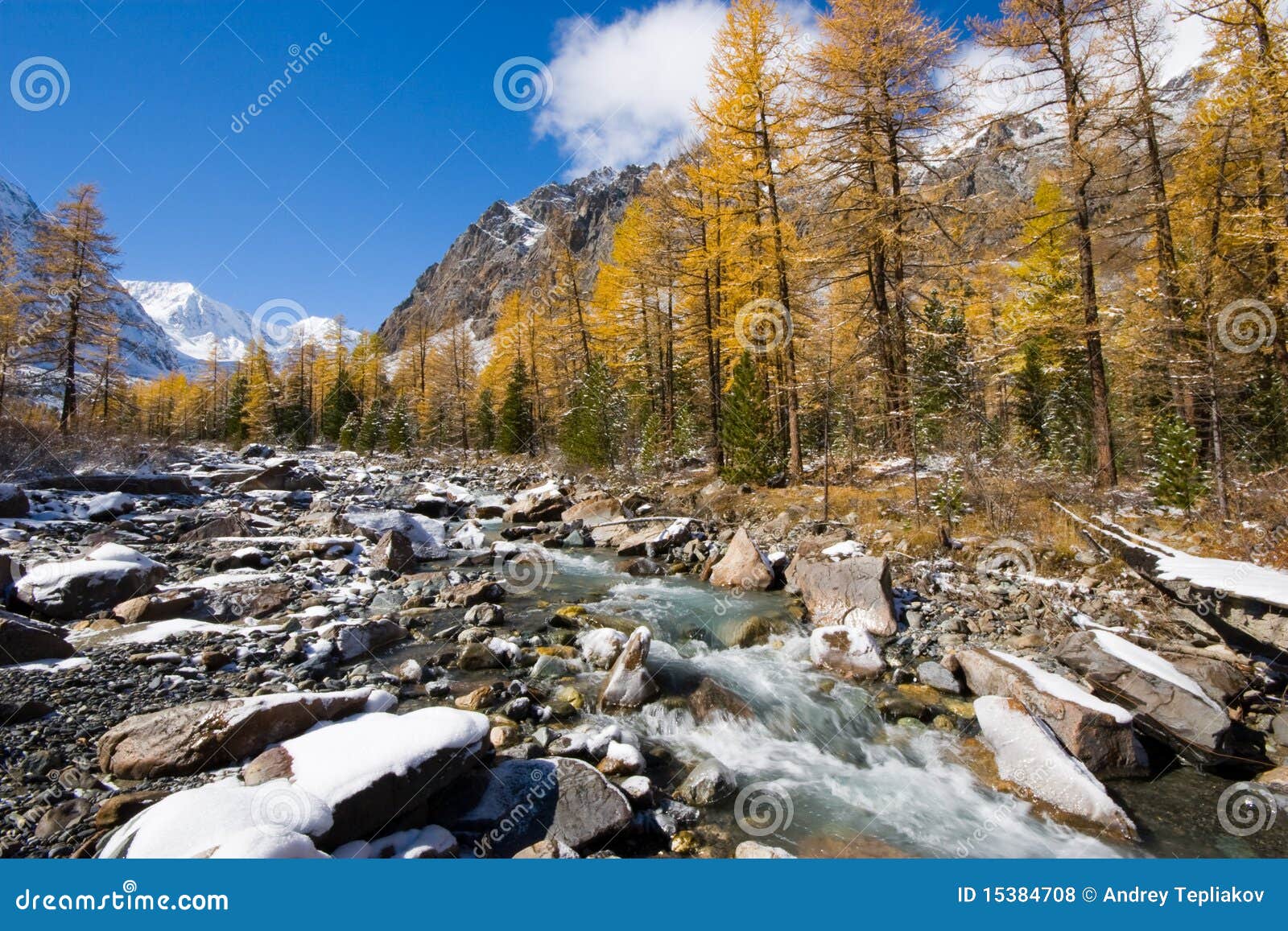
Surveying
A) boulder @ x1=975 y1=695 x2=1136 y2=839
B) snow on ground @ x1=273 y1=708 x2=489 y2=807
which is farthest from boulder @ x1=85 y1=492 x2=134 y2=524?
boulder @ x1=975 y1=695 x2=1136 y2=839

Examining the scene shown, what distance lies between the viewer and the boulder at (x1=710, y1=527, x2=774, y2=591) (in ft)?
35.4

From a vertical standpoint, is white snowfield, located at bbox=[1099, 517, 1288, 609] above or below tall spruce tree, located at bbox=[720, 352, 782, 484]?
below

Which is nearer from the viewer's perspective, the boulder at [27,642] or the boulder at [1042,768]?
the boulder at [1042,768]

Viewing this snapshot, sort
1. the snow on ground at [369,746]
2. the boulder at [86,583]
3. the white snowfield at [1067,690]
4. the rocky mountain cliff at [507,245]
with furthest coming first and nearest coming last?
the rocky mountain cliff at [507,245]
the boulder at [86,583]
the white snowfield at [1067,690]
the snow on ground at [369,746]

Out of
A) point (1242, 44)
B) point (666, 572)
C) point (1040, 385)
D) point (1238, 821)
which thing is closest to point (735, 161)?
point (1242, 44)

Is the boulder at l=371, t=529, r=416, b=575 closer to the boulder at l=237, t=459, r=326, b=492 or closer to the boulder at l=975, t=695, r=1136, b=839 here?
the boulder at l=975, t=695, r=1136, b=839

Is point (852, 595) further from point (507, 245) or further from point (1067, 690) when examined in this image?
point (507, 245)

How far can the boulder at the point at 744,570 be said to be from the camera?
10.8m

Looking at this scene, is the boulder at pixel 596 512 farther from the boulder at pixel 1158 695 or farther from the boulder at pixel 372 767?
the boulder at pixel 372 767

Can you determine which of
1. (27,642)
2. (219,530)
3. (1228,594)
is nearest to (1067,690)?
(1228,594)

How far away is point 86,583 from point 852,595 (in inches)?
451

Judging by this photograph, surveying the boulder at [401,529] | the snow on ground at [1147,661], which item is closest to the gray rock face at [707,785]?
the snow on ground at [1147,661]

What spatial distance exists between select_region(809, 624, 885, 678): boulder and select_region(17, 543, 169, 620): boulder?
33.5ft

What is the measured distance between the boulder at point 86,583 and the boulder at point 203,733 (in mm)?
4316
